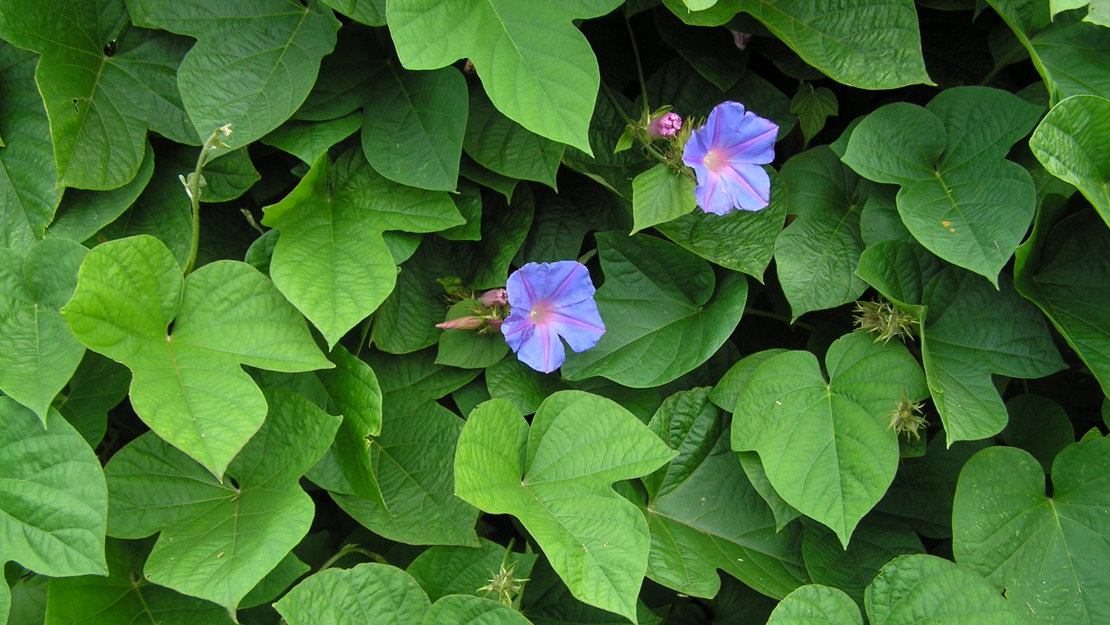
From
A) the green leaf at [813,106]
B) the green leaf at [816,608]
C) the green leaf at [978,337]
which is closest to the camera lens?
the green leaf at [816,608]

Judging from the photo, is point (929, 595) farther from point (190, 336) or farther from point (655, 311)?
point (190, 336)

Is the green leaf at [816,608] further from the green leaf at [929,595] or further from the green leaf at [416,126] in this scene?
the green leaf at [416,126]

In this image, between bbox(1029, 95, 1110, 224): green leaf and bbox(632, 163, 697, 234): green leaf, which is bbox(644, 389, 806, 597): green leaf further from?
bbox(1029, 95, 1110, 224): green leaf

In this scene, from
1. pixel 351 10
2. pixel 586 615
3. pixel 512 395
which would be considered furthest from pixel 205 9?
pixel 586 615

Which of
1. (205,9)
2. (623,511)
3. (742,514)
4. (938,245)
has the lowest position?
(742,514)

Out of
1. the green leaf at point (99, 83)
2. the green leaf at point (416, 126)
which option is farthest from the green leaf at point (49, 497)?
the green leaf at point (416, 126)

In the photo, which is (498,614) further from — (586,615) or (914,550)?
(914,550)

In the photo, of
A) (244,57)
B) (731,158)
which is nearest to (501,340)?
(731,158)

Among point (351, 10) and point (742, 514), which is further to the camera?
point (742, 514)
